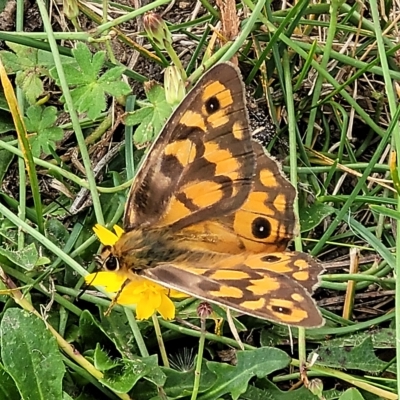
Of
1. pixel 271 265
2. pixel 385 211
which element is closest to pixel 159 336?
pixel 271 265

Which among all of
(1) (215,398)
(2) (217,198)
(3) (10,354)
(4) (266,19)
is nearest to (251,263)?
(2) (217,198)

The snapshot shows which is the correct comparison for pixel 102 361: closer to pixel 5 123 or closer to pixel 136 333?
pixel 136 333

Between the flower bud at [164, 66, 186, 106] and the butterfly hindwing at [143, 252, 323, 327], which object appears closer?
the butterfly hindwing at [143, 252, 323, 327]

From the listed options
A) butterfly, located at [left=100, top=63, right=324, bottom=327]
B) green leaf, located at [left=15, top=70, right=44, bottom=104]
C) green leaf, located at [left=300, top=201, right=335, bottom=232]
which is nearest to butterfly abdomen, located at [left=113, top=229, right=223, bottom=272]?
butterfly, located at [left=100, top=63, right=324, bottom=327]

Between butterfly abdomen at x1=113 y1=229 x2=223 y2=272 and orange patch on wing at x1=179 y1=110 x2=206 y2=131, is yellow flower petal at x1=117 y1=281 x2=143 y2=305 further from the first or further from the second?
orange patch on wing at x1=179 y1=110 x2=206 y2=131

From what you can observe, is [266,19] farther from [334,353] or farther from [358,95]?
[334,353]

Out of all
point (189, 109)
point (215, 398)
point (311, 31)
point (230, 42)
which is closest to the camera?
point (189, 109)

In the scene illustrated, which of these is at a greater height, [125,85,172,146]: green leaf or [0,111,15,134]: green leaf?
[125,85,172,146]: green leaf
